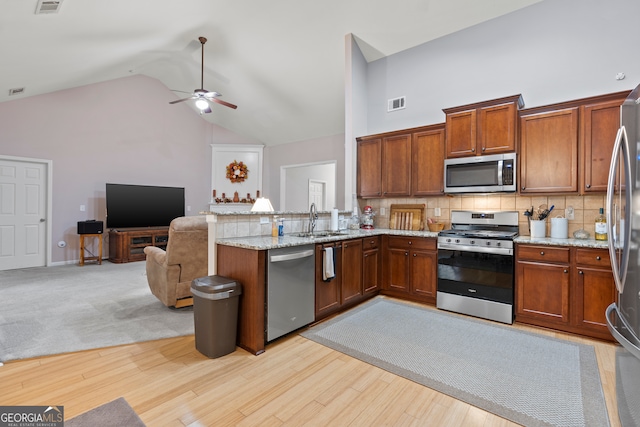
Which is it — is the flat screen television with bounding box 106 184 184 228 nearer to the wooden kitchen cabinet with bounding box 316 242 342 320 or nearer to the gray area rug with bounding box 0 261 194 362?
the gray area rug with bounding box 0 261 194 362

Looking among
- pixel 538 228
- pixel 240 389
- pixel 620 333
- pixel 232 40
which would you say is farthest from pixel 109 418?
pixel 232 40

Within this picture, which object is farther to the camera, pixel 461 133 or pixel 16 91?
pixel 16 91

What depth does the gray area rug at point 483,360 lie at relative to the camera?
1910 millimetres

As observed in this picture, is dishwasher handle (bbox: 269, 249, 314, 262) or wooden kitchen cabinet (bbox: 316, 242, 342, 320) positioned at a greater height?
dishwasher handle (bbox: 269, 249, 314, 262)

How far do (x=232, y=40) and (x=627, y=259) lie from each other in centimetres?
578

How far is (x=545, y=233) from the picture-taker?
11.5ft

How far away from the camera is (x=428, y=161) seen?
4238mm

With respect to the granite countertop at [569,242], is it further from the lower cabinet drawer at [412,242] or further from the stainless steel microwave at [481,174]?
the lower cabinet drawer at [412,242]

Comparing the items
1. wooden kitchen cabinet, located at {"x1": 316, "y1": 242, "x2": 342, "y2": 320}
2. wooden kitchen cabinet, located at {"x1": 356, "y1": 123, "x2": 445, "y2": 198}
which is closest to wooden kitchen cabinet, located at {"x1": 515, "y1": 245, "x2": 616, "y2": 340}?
wooden kitchen cabinet, located at {"x1": 356, "y1": 123, "x2": 445, "y2": 198}

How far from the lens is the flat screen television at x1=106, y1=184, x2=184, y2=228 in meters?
6.70

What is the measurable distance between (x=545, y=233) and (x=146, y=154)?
8.00 metres

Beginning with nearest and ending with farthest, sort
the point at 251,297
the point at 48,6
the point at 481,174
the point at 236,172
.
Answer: the point at 251,297
the point at 48,6
the point at 481,174
the point at 236,172

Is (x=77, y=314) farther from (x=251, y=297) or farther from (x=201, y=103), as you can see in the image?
(x=201, y=103)

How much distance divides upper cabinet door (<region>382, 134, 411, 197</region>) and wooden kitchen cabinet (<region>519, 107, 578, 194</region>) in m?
1.39
